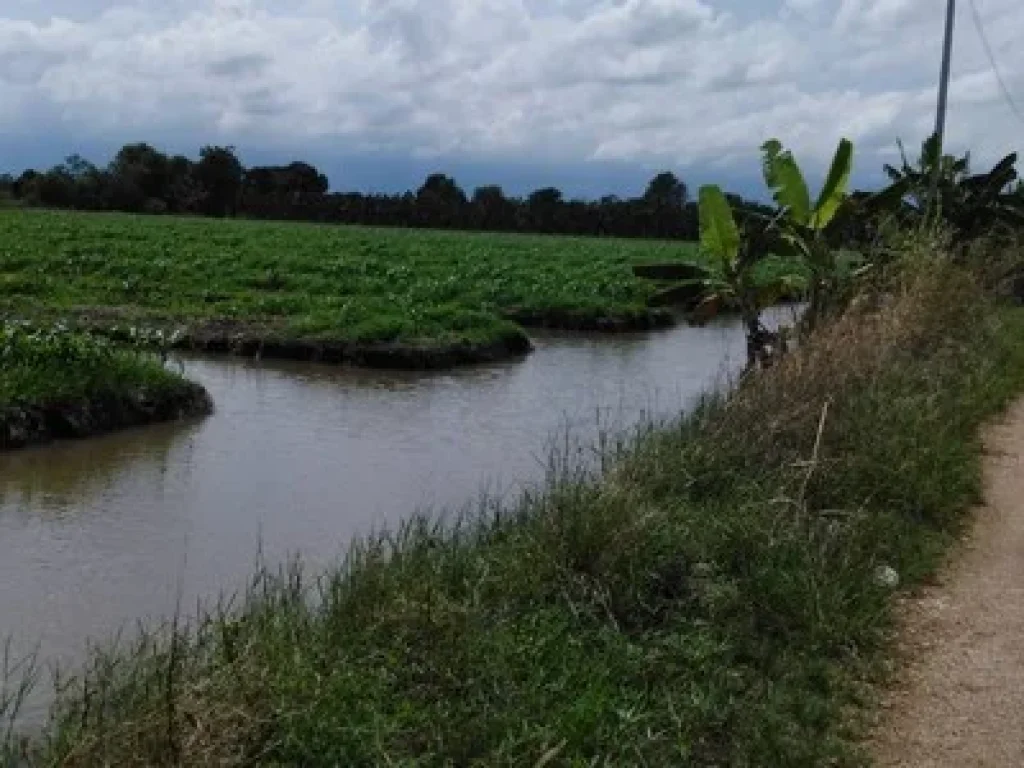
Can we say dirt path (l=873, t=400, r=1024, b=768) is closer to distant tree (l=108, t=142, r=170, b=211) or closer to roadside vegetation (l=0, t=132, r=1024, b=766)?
roadside vegetation (l=0, t=132, r=1024, b=766)

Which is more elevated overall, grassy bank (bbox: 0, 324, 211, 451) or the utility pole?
the utility pole

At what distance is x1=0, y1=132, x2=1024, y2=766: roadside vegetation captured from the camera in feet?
13.2

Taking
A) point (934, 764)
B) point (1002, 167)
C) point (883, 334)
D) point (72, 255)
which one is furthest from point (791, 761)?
point (72, 255)

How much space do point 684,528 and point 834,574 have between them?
29.2 inches

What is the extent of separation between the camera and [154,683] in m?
4.10

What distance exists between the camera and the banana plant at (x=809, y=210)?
1220 cm

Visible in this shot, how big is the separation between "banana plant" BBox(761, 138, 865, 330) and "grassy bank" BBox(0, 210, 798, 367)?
24.0 ft

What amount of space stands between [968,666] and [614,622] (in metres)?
1.60

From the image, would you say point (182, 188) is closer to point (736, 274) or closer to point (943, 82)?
point (943, 82)

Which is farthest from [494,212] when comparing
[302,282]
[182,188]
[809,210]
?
[809,210]

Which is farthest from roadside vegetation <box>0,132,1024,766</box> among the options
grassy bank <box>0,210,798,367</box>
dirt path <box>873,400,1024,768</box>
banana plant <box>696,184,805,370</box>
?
grassy bank <box>0,210,798,367</box>

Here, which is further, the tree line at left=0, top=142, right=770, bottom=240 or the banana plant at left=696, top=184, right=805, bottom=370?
the tree line at left=0, top=142, right=770, bottom=240

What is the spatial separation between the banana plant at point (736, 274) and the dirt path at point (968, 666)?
13.5ft

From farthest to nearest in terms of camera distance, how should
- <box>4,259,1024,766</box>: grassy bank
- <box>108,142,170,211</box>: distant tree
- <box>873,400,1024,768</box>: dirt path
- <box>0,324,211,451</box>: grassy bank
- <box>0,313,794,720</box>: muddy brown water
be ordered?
<box>108,142,170,211</box>: distant tree, <box>0,324,211,451</box>: grassy bank, <box>0,313,794,720</box>: muddy brown water, <box>873,400,1024,768</box>: dirt path, <box>4,259,1024,766</box>: grassy bank
